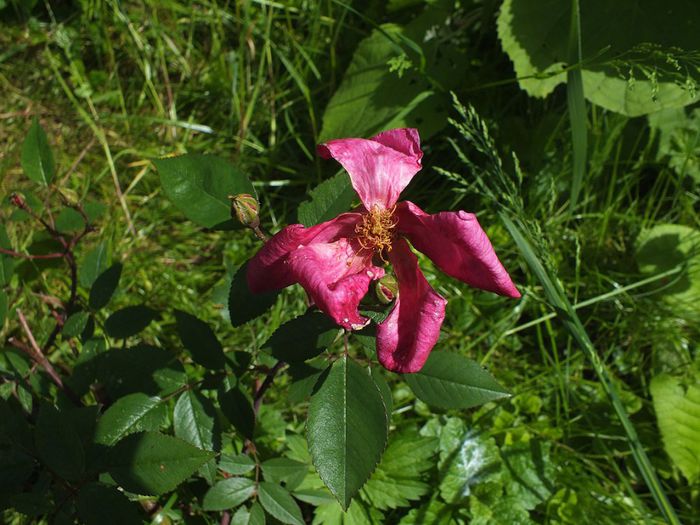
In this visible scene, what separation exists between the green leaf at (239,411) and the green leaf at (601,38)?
4.32ft

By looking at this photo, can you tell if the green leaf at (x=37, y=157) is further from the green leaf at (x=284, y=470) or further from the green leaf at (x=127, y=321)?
the green leaf at (x=284, y=470)

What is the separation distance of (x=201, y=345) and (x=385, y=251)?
1.41 ft

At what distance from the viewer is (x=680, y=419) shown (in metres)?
1.98

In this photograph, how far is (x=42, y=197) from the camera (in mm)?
2393

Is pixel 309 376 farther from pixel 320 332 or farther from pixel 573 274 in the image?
pixel 573 274

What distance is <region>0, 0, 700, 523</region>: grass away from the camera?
2047mm

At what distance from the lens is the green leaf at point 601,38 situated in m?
2.08

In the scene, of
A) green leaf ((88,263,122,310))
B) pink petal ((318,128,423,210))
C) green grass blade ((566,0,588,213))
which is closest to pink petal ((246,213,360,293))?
pink petal ((318,128,423,210))

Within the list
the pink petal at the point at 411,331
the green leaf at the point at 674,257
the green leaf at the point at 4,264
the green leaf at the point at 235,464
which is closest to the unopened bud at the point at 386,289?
the pink petal at the point at 411,331

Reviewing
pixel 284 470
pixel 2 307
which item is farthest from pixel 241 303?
pixel 2 307

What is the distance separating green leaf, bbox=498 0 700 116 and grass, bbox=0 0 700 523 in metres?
0.16

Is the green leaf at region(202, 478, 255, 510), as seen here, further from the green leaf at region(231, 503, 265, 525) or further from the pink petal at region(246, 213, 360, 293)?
the pink petal at region(246, 213, 360, 293)

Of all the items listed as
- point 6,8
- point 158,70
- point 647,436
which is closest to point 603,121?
point 647,436

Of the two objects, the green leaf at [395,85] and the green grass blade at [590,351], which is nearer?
the green grass blade at [590,351]
